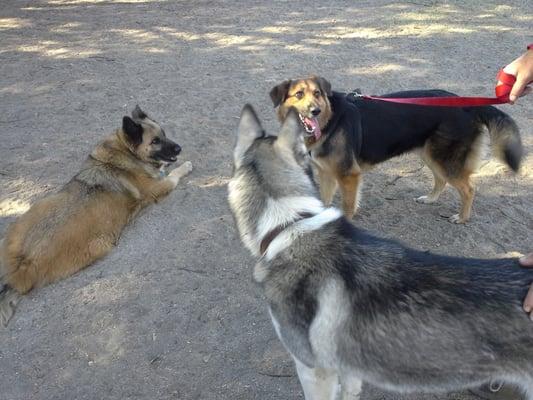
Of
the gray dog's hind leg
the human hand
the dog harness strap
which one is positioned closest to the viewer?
the dog harness strap

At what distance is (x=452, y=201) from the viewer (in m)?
5.00

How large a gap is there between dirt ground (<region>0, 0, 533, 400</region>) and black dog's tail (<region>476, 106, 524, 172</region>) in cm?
72

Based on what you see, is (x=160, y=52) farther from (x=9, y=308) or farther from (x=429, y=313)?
(x=429, y=313)

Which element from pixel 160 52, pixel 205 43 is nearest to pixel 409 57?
pixel 205 43

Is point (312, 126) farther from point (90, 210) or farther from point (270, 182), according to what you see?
point (90, 210)

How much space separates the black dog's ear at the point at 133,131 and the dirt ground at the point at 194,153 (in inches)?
28.4

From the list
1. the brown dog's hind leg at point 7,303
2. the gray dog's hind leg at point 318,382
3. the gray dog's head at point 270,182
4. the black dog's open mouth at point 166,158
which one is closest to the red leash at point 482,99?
the gray dog's head at point 270,182

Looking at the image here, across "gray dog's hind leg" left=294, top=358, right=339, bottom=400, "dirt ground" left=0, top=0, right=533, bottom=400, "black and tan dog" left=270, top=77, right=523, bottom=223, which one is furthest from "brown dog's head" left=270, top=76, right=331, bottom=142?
"gray dog's hind leg" left=294, top=358, right=339, bottom=400

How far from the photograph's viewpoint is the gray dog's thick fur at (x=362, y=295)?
6.76 feet

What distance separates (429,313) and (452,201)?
3.16 metres

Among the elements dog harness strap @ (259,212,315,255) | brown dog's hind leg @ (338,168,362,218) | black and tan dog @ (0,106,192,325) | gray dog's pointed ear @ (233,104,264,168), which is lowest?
black and tan dog @ (0,106,192,325)

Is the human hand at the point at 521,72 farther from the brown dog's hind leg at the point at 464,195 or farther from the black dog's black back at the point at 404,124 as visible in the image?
the brown dog's hind leg at the point at 464,195

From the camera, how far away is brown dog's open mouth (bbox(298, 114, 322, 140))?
4.30 metres

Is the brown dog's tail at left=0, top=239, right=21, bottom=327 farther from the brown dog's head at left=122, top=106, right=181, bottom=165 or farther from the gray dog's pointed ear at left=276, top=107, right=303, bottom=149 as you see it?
the gray dog's pointed ear at left=276, top=107, right=303, bottom=149
